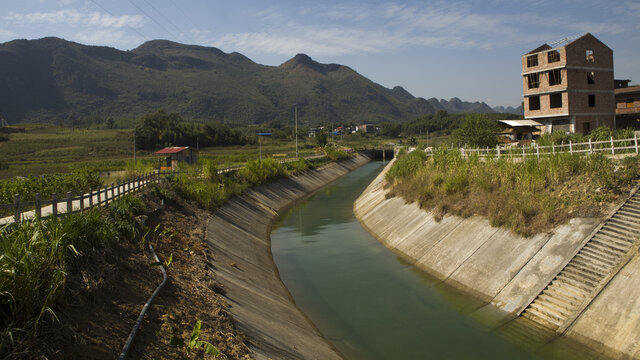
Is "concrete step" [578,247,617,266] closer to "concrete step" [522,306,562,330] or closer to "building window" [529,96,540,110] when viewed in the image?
"concrete step" [522,306,562,330]

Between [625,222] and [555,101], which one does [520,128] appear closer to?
[555,101]

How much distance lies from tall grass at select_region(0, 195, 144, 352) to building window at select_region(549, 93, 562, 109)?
48.3 m

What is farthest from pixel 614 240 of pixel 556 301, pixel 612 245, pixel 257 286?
pixel 257 286

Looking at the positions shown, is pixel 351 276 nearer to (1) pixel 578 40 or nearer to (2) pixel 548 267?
(2) pixel 548 267

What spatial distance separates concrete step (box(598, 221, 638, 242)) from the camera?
53.0 ft

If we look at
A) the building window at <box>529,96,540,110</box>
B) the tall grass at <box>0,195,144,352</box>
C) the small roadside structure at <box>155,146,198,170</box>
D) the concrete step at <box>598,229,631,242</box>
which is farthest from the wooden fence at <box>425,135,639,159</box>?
the small roadside structure at <box>155,146,198,170</box>

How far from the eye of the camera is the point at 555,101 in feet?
155

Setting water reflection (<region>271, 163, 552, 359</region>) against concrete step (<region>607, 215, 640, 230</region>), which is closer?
water reflection (<region>271, 163, 552, 359</region>)

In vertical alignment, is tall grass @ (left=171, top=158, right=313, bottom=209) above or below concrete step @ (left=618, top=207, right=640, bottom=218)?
above

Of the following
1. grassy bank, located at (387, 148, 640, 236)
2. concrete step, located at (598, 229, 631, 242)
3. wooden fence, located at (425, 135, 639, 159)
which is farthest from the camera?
wooden fence, located at (425, 135, 639, 159)

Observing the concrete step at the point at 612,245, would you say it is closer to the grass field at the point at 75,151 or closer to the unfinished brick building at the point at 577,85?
the unfinished brick building at the point at 577,85

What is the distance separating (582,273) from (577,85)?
36402mm

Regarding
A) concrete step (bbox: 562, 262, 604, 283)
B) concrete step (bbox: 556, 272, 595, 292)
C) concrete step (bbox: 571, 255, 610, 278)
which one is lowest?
concrete step (bbox: 556, 272, 595, 292)

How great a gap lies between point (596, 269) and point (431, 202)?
13934mm
